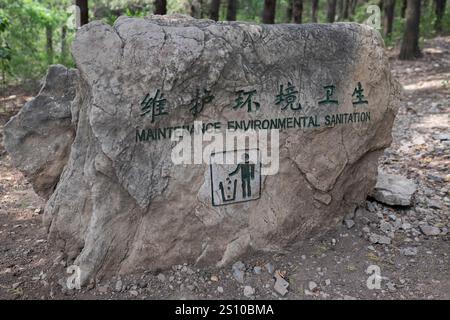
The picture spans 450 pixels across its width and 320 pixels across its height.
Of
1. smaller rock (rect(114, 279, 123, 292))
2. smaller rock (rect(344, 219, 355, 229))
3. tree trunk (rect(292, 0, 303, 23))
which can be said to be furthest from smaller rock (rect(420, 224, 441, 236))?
tree trunk (rect(292, 0, 303, 23))

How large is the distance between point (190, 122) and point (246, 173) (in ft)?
2.20

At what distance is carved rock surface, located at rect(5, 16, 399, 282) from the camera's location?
3.30m

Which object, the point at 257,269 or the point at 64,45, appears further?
the point at 64,45

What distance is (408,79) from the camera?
365 inches

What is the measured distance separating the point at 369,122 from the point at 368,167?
0.51 meters

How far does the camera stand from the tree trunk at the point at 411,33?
9.95 meters

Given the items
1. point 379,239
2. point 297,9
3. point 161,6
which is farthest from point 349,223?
point 297,9

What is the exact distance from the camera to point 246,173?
3740 millimetres

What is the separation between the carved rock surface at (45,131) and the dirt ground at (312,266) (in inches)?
29.8

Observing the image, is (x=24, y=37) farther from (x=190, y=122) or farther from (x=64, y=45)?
(x=190, y=122)

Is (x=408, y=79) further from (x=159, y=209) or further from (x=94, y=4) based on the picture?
(x=94, y=4)

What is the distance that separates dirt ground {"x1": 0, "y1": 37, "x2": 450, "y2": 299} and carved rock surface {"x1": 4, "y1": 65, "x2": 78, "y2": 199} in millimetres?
758

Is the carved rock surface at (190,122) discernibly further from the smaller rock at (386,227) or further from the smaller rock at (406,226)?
the smaller rock at (406,226)

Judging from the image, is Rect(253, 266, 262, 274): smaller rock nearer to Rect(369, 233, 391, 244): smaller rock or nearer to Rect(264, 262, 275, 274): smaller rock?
Rect(264, 262, 275, 274): smaller rock
